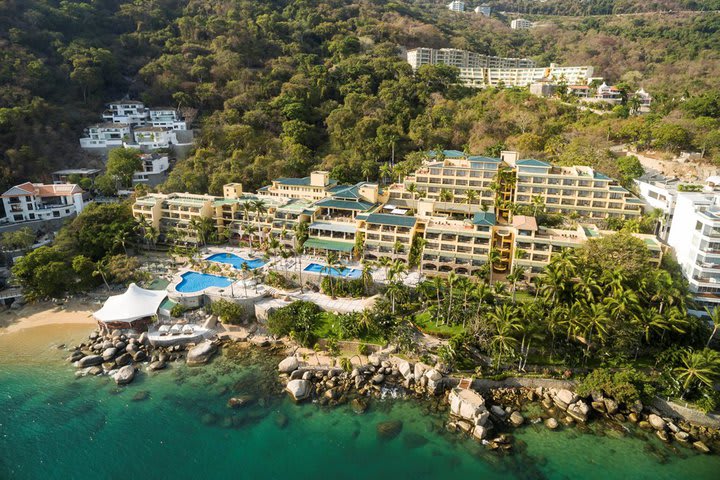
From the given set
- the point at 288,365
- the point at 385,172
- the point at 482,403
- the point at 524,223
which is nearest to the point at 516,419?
the point at 482,403

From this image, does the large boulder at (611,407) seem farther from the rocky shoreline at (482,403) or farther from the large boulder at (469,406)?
the large boulder at (469,406)

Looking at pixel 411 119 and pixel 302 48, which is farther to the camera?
pixel 302 48

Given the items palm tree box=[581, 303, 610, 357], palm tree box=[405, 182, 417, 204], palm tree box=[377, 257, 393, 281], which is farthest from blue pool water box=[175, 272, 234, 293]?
palm tree box=[581, 303, 610, 357]

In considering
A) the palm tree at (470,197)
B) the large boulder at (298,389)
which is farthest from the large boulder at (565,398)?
the palm tree at (470,197)

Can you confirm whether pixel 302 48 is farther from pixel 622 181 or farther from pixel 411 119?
pixel 622 181

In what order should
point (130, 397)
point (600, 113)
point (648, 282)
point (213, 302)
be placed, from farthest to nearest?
1. point (600, 113)
2. point (213, 302)
3. point (648, 282)
4. point (130, 397)

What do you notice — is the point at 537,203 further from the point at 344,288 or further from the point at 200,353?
the point at 200,353

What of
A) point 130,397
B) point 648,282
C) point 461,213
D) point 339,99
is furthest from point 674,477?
point 339,99
